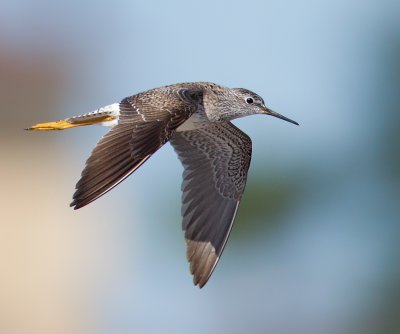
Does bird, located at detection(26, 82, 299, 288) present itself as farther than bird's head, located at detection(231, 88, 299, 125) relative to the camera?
No

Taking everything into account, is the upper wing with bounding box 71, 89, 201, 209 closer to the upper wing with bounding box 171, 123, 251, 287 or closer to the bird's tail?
the bird's tail

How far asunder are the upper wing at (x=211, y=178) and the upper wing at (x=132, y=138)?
825 mm

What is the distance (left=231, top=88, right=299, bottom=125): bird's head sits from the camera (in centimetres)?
1336

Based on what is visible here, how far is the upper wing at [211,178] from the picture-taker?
12.9m

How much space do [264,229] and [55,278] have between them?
14.4ft

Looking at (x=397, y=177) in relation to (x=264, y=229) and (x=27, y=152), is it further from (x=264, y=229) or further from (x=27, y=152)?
(x=27, y=152)

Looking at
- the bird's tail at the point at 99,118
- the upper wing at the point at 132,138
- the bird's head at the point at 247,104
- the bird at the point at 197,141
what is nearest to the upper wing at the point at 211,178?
the bird at the point at 197,141

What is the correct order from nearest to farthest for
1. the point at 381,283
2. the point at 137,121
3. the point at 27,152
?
1. the point at 137,121
2. the point at 27,152
3. the point at 381,283

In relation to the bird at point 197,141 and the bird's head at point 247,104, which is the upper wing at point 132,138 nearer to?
the bird at point 197,141

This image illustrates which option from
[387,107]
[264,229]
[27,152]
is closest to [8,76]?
[27,152]

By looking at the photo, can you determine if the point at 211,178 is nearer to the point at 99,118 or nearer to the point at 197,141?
the point at 197,141

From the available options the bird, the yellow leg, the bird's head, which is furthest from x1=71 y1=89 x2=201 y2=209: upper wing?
the bird's head

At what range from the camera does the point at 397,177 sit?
30.0 m

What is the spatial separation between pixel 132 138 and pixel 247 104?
227cm
